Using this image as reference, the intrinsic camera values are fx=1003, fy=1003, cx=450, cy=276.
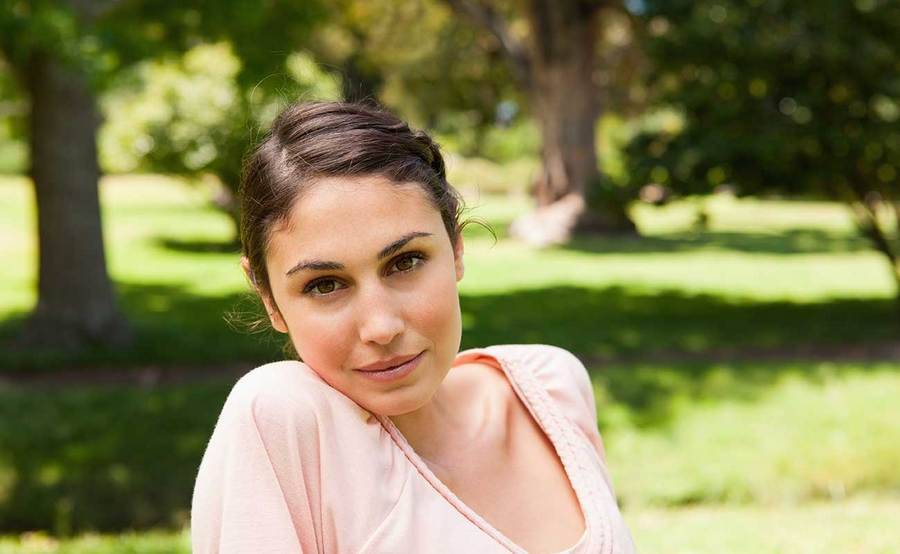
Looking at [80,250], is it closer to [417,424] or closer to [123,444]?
[123,444]

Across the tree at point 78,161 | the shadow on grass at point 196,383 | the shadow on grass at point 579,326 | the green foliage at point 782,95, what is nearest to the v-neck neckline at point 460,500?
the shadow on grass at point 196,383

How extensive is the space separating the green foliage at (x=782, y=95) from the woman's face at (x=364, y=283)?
866 centimetres

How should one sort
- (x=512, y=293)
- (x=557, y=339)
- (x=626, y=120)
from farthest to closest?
(x=626, y=120) → (x=512, y=293) → (x=557, y=339)

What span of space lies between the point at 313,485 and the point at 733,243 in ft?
70.8

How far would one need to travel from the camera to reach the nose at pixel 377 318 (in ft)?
4.88

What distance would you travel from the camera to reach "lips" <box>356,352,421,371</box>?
60.0 inches

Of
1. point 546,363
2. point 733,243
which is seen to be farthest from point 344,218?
point 733,243

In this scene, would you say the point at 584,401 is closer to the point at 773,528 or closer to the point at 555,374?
the point at 555,374

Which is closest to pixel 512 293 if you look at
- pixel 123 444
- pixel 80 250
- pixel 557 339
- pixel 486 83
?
pixel 557 339

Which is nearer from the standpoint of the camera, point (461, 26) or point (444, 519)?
point (444, 519)

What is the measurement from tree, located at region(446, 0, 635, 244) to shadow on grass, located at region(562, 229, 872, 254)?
26.0 inches

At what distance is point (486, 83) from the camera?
32.7 m

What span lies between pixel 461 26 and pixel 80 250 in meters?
20.5

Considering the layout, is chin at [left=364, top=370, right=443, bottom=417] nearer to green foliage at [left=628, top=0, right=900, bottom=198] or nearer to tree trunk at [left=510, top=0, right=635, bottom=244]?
green foliage at [left=628, top=0, right=900, bottom=198]
